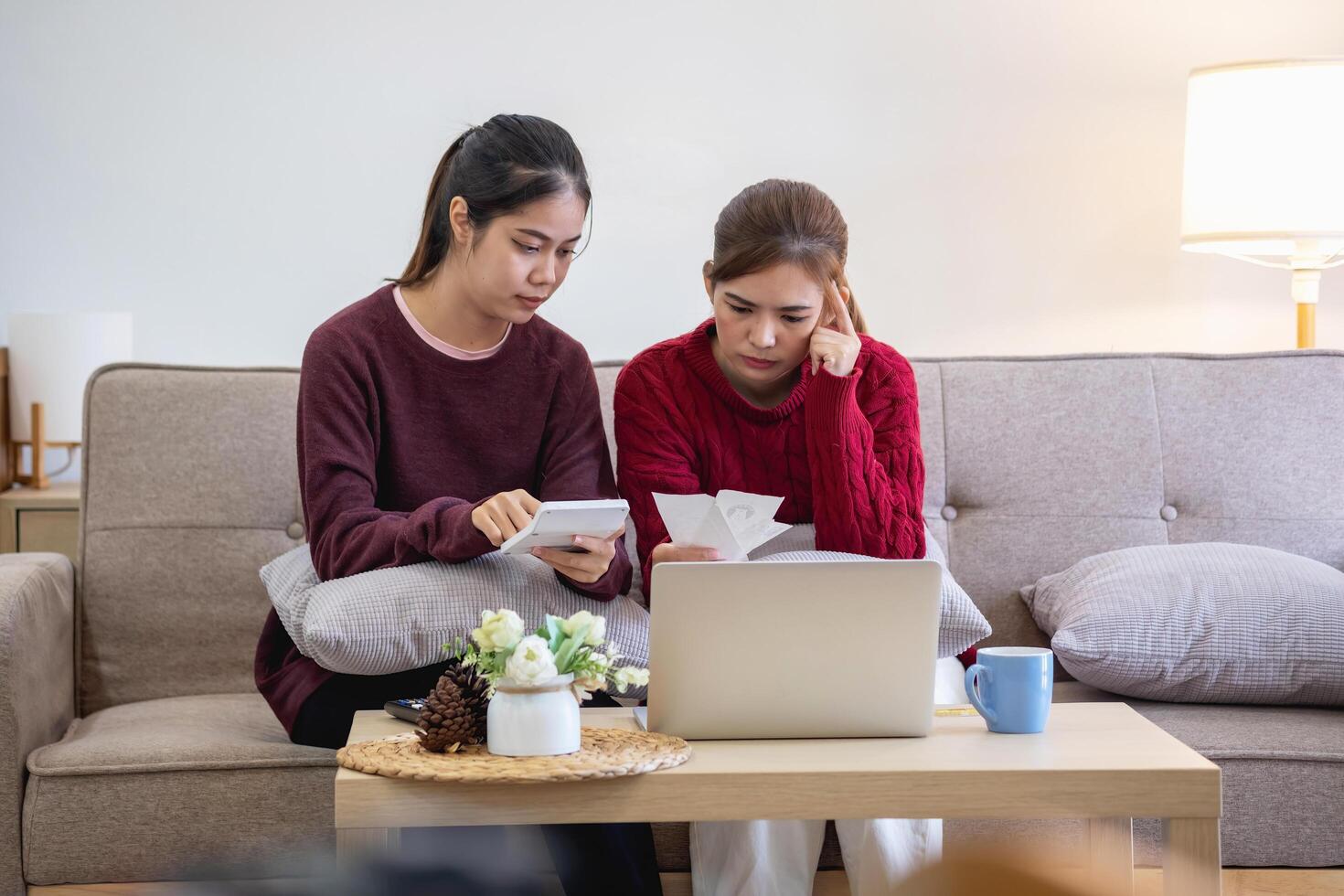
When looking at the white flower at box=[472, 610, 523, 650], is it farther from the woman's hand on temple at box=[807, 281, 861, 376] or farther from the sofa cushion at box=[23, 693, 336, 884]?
the woman's hand on temple at box=[807, 281, 861, 376]

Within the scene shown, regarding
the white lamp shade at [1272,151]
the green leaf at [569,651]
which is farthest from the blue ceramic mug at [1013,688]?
the white lamp shade at [1272,151]

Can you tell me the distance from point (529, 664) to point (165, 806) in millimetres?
729

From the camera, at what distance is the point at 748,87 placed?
2.85 metres

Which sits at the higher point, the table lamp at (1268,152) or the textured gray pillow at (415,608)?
the table lamp at (1268,152)

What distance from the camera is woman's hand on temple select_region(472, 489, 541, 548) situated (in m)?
1.50

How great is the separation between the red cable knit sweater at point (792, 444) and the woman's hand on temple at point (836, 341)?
0.02 meters

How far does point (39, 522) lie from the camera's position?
2418 mm

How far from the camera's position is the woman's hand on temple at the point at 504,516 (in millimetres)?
1504

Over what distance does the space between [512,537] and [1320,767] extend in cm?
108

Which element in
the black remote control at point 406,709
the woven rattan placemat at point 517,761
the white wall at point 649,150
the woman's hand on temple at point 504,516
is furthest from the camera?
the white wall at point 649,150

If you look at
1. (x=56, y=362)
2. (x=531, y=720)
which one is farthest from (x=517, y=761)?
(x=56, y=362)

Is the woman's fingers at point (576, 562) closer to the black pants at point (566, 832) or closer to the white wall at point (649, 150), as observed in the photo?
the black pants at point (566, 832)

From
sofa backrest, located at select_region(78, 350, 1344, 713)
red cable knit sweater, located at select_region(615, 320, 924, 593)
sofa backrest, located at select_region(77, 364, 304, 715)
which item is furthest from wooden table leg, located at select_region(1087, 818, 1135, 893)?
sofa backrest, located at select_region(77, 364, 304, 715)

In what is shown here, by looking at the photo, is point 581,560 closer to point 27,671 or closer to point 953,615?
point 953,615
